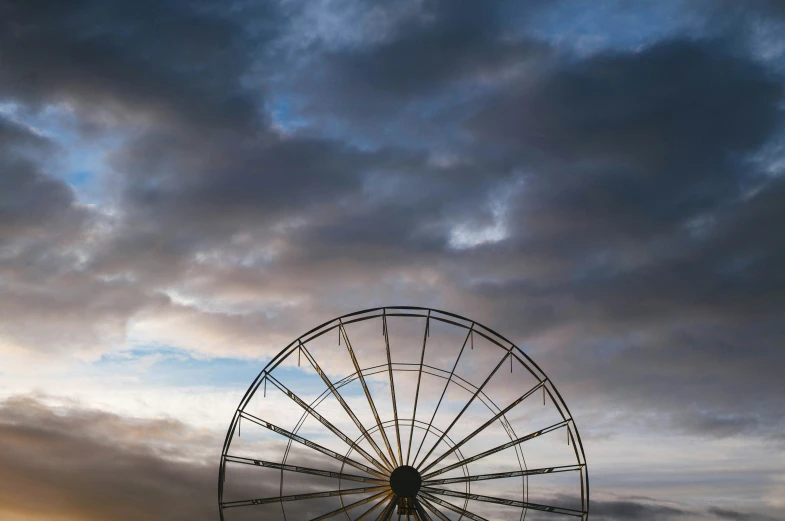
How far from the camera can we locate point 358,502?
61.6 metres

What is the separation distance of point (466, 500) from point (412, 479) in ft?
11.8

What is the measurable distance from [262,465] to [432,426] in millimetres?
9258

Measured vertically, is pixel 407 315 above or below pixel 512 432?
above

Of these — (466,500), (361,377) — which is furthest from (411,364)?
(466,500)

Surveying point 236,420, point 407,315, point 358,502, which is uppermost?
point 407,315

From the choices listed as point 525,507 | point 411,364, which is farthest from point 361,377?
point 525,507

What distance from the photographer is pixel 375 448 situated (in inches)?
2440

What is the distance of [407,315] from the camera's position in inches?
2446

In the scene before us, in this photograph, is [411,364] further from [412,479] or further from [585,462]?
[585,462]

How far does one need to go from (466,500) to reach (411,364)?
7760 mm

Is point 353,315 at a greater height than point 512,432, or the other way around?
point 353,315

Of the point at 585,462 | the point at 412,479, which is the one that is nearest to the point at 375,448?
the point at 412,479

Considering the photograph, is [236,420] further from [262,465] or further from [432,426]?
[432,426]

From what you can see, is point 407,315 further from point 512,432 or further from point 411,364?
point 512,432
